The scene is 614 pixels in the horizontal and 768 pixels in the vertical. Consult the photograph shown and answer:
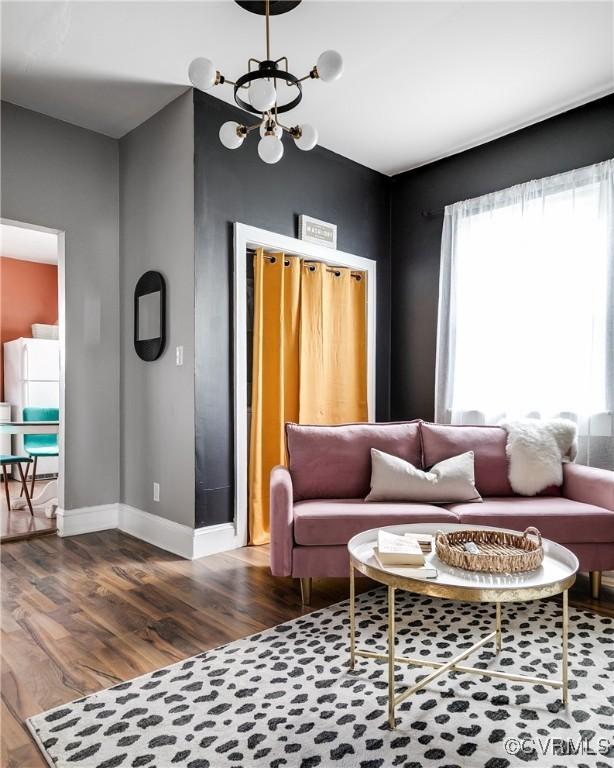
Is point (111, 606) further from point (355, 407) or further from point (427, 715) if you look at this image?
point (355, 407)

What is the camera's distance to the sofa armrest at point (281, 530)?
2531 millimetres

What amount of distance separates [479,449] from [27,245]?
541 centimetres

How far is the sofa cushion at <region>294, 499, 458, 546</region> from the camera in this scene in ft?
8.31

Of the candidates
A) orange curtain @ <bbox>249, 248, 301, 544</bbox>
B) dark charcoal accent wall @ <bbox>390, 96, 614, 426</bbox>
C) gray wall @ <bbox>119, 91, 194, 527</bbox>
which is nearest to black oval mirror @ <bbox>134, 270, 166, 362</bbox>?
gray wall @ <bbox>119, 91, 194, 527</bbox>

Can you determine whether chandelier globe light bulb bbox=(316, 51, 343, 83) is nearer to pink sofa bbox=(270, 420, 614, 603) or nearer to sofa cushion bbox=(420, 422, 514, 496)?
pink sofa bbox=(270, 420, 614, 603)

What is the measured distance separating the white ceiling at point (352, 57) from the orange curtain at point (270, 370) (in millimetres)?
1085

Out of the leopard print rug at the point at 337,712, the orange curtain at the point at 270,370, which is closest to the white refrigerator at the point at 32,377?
the orange curtain at the point at 270,370

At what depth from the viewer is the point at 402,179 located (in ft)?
15.3

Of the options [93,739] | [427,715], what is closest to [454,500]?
[427,715]

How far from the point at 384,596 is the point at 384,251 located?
117 inches

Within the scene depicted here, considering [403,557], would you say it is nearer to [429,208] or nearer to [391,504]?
[391,504]

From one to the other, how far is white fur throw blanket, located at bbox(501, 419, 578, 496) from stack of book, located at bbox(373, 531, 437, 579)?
1.37m

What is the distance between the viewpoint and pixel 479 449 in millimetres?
3178

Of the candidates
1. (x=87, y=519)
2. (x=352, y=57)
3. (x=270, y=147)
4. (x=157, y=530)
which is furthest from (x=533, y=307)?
(x=87, y=519)
